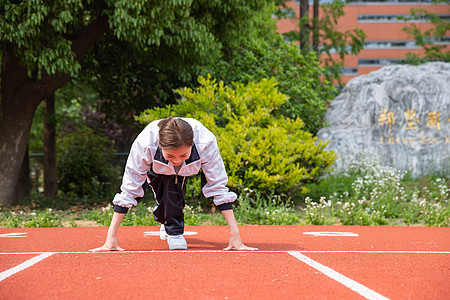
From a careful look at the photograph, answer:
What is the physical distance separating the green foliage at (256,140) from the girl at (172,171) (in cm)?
423

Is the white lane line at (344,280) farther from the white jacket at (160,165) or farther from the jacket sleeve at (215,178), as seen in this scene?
the white jacket at (160,165)

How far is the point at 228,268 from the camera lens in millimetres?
4375

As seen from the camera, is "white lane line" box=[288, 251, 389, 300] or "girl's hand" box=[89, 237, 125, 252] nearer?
"white lane line" box=[288, 251, 389, 300]

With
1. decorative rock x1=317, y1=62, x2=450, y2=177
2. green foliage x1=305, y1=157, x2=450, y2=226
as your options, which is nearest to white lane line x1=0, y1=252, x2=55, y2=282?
green foliage x1=305, y1=157, x2=450, y2=226

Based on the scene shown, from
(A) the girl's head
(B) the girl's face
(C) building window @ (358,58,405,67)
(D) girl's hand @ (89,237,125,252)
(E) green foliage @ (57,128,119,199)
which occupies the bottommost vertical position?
(C) building window @ (358,58,405,67)

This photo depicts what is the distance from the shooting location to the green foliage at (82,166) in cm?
1688

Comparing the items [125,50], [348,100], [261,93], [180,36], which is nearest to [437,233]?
[261,93]

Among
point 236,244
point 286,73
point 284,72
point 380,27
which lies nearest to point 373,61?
point 380,27

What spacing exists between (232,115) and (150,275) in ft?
25.1

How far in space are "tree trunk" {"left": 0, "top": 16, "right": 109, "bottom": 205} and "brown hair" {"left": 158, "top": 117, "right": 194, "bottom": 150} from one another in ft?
25.6

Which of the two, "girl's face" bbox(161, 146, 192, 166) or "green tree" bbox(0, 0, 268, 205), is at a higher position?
"green tree" bbox(0, 0, 268, 205)

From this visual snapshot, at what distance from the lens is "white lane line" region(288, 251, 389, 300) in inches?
136

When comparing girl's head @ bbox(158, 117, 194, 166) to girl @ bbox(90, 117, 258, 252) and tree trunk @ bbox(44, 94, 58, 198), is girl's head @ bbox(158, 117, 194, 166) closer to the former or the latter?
girl @ bbox(90, 117, 258, 252)

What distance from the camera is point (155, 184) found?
18.9 ft
